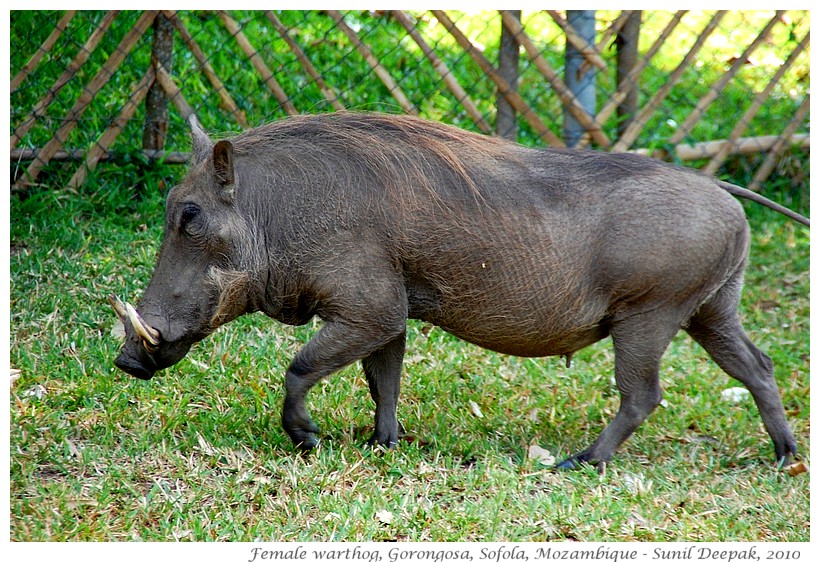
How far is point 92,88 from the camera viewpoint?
5.87 meters

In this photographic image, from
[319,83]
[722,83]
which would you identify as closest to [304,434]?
[319,83]

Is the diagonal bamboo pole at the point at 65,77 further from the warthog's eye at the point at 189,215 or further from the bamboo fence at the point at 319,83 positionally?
the warthog's eye at the point at 189,215

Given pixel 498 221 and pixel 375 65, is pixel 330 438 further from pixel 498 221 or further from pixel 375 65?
pixel 375 65

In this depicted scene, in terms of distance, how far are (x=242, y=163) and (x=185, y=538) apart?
1368 millimetres

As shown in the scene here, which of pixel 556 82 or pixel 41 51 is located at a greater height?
pixel 41 51

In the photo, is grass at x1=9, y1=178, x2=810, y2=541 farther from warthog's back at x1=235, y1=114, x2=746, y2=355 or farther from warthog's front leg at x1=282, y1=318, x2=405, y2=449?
warthog's back at x1=235, y1=114, x2=746, y2=355

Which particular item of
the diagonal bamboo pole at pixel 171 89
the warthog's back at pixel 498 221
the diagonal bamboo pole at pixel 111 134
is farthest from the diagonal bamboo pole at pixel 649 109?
the diagonal bamboo pole at pixel 111 134

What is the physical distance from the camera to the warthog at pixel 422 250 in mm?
3717

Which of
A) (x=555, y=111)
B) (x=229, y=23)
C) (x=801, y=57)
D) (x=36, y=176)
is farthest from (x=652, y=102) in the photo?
(x=36, y=176)

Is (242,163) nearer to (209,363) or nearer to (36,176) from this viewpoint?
(209,363)

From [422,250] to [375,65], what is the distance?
2.65 m

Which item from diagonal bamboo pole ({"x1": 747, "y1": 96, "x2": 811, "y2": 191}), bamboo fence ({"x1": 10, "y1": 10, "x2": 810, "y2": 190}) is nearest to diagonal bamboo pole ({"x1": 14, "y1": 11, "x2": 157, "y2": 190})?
bamboo fence ({"x1": 10, "y1": 10, "x2": 810, "y2": 190})

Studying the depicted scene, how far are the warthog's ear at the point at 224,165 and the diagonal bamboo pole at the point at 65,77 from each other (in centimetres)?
256

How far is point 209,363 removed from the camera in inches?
183
